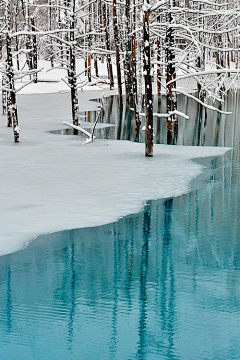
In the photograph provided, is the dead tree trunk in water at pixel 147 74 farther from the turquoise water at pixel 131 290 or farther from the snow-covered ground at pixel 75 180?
the turquoise water at pixel 131 290

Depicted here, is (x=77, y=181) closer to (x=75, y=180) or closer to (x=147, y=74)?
(x=75, y=180)

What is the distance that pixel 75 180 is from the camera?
16781 millimetres

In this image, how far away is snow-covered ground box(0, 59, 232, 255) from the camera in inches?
508

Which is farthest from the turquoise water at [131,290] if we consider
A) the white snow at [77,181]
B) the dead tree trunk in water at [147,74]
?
the dead tree trunk in water at [147,74]

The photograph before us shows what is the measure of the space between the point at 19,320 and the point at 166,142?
59.7 ft

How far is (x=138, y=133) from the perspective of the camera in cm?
2966

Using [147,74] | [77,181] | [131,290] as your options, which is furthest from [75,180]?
[131,290]

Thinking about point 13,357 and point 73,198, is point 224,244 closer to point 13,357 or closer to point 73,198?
point 73,198

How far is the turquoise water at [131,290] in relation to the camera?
7.65 meters

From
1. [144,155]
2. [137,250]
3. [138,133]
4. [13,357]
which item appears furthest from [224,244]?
[138,133]

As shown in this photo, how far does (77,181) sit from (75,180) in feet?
0.52

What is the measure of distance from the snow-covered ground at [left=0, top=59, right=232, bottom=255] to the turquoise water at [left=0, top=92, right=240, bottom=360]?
61 cm

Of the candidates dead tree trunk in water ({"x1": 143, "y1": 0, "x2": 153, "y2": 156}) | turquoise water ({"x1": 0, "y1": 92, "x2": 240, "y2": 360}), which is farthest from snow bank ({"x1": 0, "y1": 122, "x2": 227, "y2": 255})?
dead tree trunk in water ({"x1": 143, "y1": 0, "x2": 153, "y2": 156})

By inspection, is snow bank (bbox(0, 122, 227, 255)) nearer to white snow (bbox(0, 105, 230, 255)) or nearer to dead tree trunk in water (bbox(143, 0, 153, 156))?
white snow (bbox(0, 105, 230, 255))
